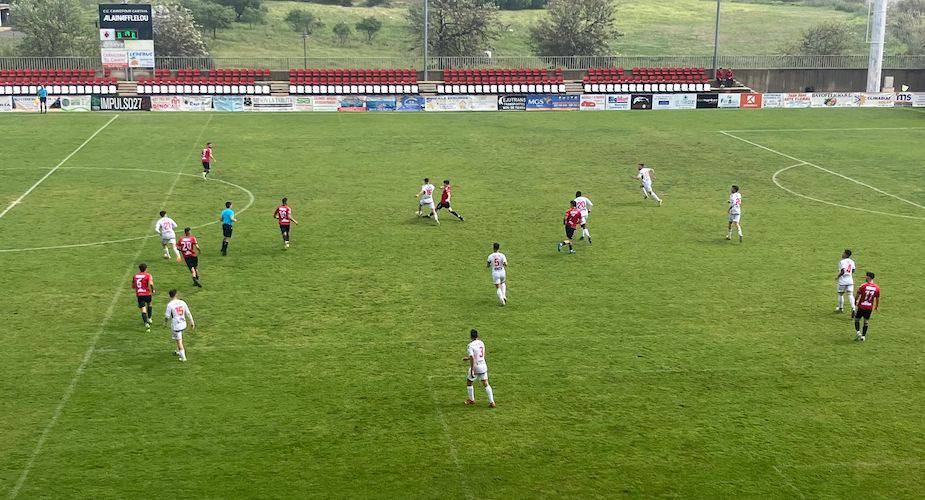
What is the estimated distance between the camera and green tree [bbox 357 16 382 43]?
4884 inches

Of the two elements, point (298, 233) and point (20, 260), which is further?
point (298, 233)

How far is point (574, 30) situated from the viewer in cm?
9581

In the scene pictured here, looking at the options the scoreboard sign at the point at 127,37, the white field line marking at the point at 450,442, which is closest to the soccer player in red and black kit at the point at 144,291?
the white field line marking at the point at 450,442

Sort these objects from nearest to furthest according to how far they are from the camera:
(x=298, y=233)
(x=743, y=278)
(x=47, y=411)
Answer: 1. (x=47, y=411)
2. (x=743, y=278)
3. (x=298, y=233)

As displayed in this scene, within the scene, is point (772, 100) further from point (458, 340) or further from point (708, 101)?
point (458, 340)

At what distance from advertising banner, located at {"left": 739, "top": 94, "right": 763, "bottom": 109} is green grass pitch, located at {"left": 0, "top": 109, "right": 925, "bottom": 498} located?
26263mm

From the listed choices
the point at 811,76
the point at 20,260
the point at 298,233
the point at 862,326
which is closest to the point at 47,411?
the point at 20,260

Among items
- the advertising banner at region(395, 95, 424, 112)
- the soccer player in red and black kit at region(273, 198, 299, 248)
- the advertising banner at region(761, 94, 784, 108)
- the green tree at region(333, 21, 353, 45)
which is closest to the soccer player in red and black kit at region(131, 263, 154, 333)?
the soccer player in red and black kit at region(273, 198, 299, 248)

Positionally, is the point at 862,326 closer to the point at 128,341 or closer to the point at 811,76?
the point at 128,341

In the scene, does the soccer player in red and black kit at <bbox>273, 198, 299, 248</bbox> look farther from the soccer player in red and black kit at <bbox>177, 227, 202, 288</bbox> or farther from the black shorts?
the black shorts

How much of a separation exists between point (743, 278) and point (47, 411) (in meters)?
20.5

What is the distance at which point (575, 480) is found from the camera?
698 inches

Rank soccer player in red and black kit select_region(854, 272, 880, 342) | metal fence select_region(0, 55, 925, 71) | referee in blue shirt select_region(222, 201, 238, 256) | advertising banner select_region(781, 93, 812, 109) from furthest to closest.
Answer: metal fence select_region(0, 55, 925, 71) → advertising banner select_region(781, 93, 812, 109) → referee in blue shirt select_region(222, 201, 238, 256) → soccer player in red and black kit select_region(854, 272, 880, 342)

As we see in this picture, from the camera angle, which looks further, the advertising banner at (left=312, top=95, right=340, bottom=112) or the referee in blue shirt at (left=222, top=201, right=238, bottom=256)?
the advertising banner at (left=312, top=95, right=340, bottom=112)
